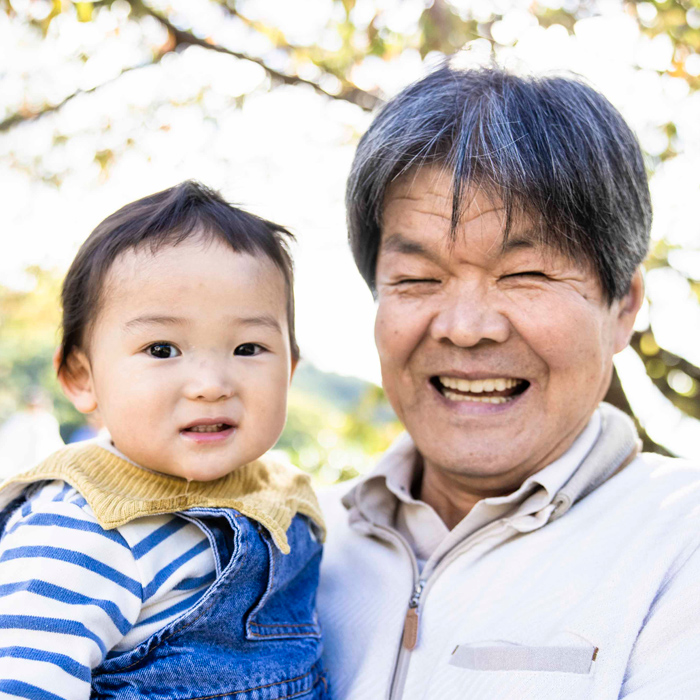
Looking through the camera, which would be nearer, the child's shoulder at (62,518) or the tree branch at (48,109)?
the child's shoulder at (62,518)

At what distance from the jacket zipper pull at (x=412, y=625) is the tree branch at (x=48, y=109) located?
358cm

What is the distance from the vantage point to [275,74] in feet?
14.3

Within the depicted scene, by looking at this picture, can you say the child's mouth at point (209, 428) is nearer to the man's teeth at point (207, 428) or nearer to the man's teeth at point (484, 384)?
the man's teeth at point (207, 428)

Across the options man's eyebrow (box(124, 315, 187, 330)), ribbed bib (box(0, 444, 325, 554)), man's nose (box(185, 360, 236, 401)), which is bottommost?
ribbed bib (box(0, 444, 325, 554))

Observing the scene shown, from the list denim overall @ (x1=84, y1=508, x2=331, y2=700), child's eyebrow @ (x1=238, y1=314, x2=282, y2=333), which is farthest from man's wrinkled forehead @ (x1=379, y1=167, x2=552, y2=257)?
Answer: denim overall @ (x1=84, y1=508, x2=331, y2=700)

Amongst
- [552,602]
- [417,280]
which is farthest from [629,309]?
[552,602]

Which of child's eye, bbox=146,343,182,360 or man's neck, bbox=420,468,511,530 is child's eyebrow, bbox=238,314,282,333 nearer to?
child's eye, bbox=146,343,182,360

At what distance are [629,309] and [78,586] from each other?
166 centimetres

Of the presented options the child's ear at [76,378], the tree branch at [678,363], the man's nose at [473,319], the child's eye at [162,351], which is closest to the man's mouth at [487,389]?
the man's nose at [473,319]

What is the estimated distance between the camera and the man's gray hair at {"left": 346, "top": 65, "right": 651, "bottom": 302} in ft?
6.32

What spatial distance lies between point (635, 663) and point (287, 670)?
0.73 meters

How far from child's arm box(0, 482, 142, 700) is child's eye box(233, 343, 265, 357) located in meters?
0.48

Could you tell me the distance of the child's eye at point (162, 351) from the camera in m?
1.70

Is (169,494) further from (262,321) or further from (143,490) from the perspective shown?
(262,321)
